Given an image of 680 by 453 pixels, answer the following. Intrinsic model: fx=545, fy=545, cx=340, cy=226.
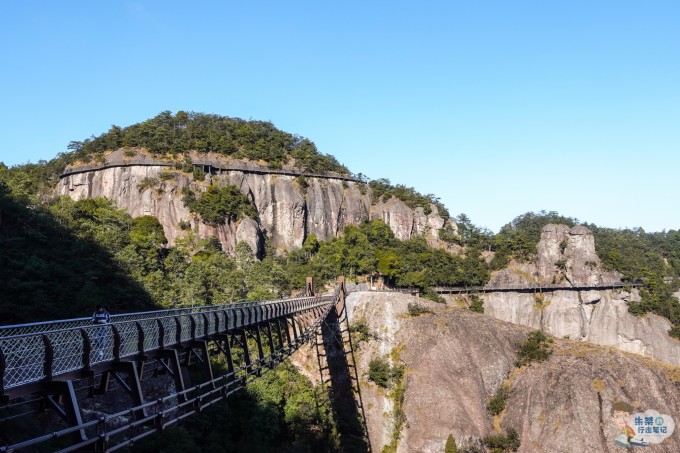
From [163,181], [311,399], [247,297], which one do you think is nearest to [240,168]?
[163,181]

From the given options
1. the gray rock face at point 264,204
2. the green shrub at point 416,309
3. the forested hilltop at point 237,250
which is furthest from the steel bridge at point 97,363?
the gray rock face at point 264,204

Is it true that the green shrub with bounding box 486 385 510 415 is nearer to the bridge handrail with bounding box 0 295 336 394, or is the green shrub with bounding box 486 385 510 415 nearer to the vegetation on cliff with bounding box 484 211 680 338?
the bridge handrail with bounding box 0 295 336 394

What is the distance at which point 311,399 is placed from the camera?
4350cm

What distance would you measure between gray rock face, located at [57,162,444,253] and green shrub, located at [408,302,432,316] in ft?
96.5

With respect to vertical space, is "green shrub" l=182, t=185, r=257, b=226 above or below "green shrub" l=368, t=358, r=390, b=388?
above

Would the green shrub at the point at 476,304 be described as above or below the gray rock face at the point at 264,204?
below

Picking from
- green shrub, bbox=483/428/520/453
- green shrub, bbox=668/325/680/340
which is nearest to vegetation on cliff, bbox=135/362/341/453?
green shrub, bbox=483/428/520/453

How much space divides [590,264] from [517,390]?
4380 cm

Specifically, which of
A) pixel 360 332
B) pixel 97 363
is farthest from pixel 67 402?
pixel 360 332

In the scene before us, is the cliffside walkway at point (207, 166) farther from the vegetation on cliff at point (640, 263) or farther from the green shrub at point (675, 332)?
the green shrub at point (675, 332)

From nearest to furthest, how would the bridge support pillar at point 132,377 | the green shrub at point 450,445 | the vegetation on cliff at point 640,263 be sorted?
the bridge support pillar at point 132,377, the green shrub at point 450,445, the vegetation on cliff at point 640,263

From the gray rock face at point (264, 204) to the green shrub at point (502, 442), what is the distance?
43.8 metres

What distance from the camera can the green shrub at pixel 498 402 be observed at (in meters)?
47.5

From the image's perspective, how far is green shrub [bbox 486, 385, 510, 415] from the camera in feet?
156
